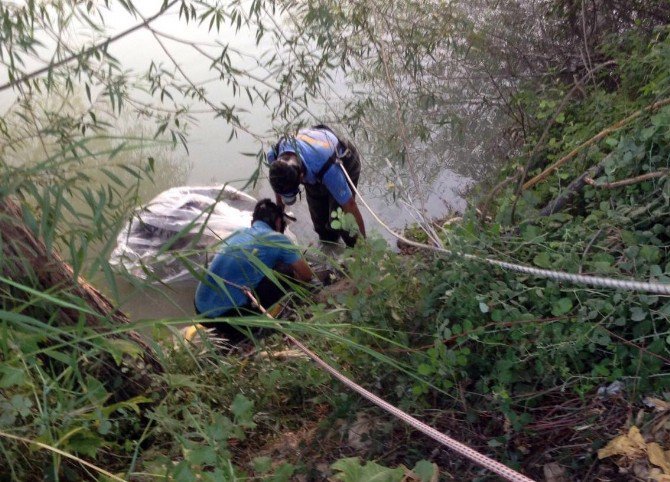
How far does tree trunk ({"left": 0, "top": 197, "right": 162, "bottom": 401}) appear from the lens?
1623 mm

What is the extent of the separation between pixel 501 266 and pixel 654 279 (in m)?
0.41

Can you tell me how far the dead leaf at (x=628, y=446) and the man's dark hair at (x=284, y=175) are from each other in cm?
226

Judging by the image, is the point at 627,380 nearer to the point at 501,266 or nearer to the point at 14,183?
the point at 501,266

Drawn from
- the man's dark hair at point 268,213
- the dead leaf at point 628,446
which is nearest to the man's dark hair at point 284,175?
the man's dark hair at point 268,213

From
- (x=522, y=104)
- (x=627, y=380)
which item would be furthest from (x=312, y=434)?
(x=522, y=104)

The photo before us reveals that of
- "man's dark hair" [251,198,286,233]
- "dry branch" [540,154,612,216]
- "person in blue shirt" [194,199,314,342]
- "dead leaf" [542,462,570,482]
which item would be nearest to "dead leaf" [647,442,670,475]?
"dead leaf" [542,462,570,482]

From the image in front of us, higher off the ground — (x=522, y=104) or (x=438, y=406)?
(x=522, y=104)

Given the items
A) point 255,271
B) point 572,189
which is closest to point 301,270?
point 255,271

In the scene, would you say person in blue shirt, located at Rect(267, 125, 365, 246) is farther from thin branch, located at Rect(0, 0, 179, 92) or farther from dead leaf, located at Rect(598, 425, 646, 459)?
dead leaf, located at Rect(598, 425, 646, 459)

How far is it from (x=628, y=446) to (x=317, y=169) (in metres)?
2.57

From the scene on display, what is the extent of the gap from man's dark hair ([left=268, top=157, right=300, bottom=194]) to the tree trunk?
1.32 meters

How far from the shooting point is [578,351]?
1629mm

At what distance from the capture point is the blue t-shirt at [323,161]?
11.9 feet

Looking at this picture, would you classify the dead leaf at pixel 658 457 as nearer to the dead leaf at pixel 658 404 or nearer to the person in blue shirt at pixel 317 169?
the dead leaf at pixel 658 404
